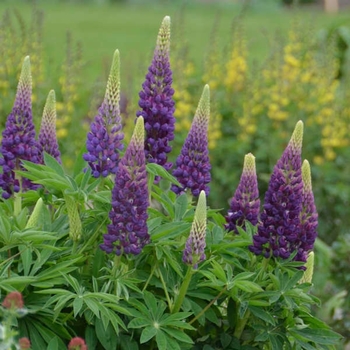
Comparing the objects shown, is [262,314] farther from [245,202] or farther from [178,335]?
[245,202]

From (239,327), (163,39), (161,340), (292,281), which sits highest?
(163,39)

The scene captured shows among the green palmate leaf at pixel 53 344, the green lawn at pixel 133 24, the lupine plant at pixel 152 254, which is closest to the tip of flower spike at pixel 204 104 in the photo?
the lupine plant at pixel 152 254

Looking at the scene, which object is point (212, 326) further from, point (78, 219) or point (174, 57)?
point (174, 57)

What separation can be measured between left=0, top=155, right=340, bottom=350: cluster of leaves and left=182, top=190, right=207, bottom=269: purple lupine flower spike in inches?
2.5

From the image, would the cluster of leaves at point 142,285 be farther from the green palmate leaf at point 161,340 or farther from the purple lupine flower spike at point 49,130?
the purple lupine flower spike at point 49,130

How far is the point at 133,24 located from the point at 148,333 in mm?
15484

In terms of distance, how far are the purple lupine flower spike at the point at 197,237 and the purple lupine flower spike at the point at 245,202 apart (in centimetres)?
38

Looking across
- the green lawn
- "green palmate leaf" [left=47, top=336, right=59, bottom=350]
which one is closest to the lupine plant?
"green palmate leaf" [left=47, top=336, right=59, bottom=350]

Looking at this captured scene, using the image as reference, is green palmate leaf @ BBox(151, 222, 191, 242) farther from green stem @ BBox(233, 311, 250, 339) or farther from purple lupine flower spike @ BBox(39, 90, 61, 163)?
purple lupine flower spike @ BBox(39, 90, 61, 163)

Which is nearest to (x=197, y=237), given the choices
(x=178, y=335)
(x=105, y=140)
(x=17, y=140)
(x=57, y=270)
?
(x=178, y=335)

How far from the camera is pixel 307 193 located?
8.22 ft

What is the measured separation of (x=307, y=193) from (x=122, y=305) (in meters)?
0.66

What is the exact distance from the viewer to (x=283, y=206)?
2414 millimetres

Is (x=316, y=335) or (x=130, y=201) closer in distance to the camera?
(x=130, y=201)
